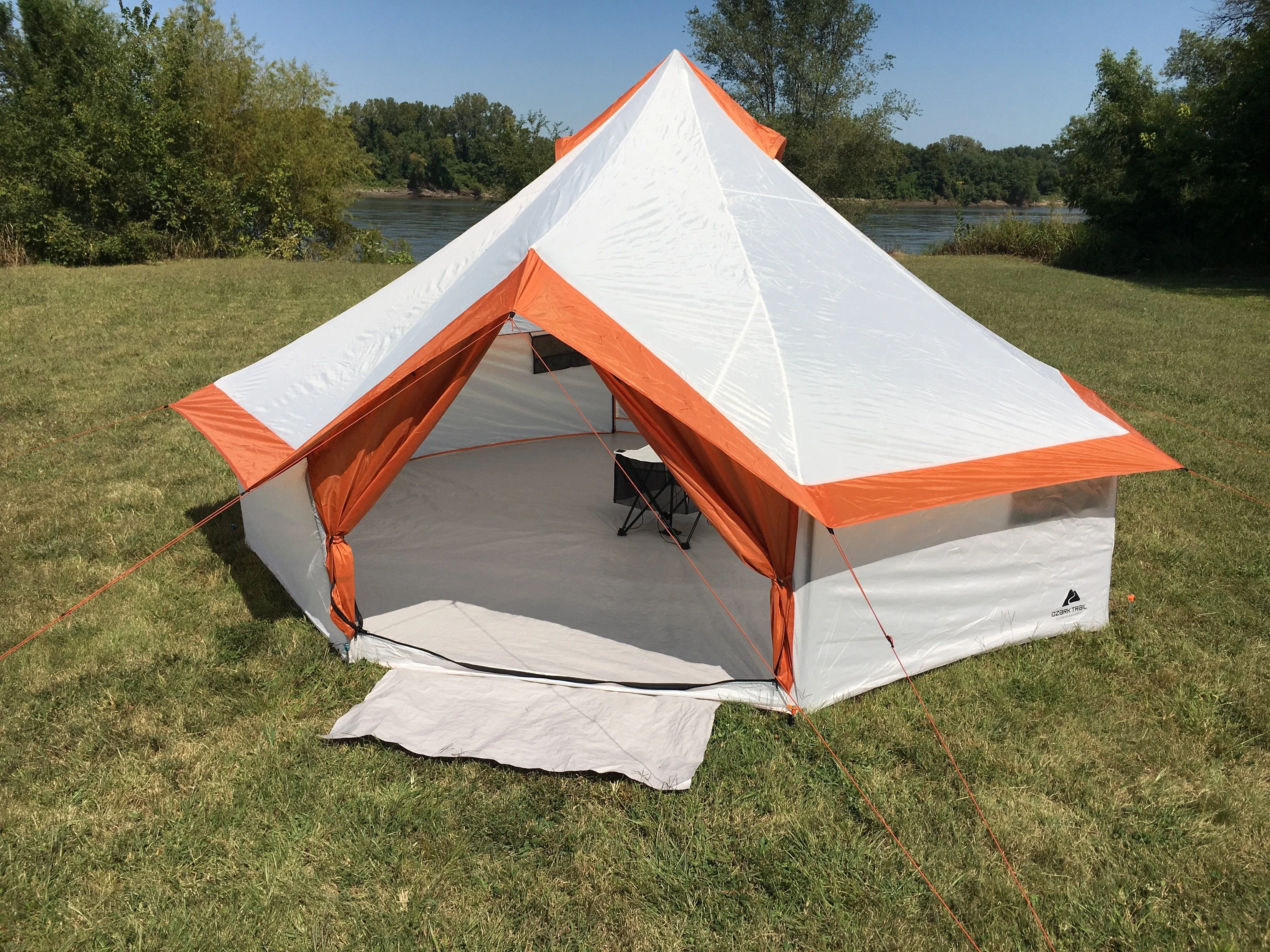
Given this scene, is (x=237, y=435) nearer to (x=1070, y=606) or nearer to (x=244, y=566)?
(x=244, y=566)

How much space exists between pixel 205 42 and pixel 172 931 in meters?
19.5

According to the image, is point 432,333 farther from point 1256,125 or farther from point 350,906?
point 1256,125

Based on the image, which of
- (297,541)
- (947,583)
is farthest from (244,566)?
(947,583)

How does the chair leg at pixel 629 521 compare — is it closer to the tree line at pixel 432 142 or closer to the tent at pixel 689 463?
the tent at pixel 689 463

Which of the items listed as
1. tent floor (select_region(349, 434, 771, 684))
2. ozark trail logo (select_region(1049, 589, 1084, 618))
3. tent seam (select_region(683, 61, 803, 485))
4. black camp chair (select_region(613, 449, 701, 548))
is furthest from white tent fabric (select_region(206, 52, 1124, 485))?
black camp chair (select_region(613, 449, 701, 548))

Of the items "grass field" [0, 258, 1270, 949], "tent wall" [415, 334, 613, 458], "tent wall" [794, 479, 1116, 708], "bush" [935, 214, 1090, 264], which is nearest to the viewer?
"grass field" [0, 258, 1270, 949]

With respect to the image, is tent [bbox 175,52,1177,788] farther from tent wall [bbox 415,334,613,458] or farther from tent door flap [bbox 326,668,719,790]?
tent wall [bbox 415,334,613,458]

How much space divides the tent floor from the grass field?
0.39 m

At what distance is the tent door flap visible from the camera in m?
2.87

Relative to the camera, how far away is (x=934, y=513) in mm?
3145

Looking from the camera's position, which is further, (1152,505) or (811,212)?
(1152,505)

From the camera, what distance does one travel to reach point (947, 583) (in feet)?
10.7

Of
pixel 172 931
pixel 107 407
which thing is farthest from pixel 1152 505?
pixel 107 407

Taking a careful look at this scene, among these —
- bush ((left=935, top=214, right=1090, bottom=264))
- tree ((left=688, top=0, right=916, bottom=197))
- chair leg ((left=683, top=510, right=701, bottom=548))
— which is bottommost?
chair leg ((left=683, top=510, right=701, bottom=548))
